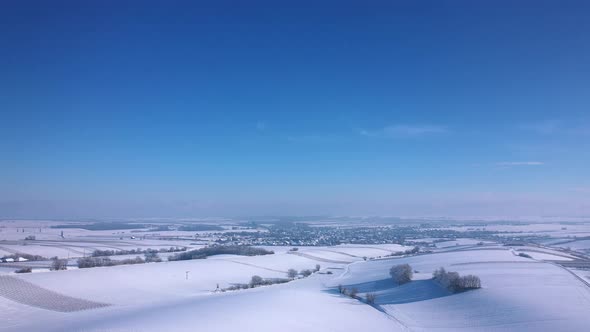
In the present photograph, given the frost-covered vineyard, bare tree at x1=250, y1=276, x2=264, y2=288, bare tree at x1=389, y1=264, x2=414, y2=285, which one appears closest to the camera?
the frost-covered vineyard

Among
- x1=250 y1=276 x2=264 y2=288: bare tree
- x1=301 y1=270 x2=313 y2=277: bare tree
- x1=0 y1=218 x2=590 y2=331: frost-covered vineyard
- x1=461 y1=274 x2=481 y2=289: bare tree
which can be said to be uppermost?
x1=461 y1=274 x2=481 y2=289: bare tree

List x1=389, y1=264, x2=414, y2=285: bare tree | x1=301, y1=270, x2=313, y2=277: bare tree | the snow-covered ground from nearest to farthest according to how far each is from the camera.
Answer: the snow-covered ground → x1=389, y1=264, x2=414, y2=285: bare tree → x1=301, y1=270, x2=313, y2=277: bare tree

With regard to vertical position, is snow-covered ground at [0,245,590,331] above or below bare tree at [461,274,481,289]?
below

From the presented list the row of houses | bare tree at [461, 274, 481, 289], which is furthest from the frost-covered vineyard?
the row of houses

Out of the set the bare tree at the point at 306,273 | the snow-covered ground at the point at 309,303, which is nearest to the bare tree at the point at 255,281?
the snow-covered ground at the point at 309,303

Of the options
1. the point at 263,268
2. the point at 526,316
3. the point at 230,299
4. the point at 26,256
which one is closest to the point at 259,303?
the point at 230,299

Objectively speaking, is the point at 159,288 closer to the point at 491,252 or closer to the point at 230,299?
the point at 230,299

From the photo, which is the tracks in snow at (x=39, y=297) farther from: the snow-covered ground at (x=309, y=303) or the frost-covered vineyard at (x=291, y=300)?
the snow-covered ground at (x=309, y=303)

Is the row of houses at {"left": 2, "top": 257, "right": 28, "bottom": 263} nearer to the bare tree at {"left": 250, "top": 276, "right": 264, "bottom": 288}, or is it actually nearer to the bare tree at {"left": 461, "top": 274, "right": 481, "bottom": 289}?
the bare tree at {"left": 250, "top": 276, "right": 264, "bottom": 288}

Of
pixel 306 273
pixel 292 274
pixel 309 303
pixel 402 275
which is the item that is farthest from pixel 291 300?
pixel 306 273

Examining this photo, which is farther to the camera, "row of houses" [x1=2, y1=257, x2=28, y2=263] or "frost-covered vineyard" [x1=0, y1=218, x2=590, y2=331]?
"row of houses" [x1=2, y1=257, x2=28, y2=263]

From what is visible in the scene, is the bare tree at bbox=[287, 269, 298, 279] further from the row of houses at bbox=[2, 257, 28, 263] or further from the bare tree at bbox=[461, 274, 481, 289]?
the row of houses at bbox=[2, 257, 28, 263]

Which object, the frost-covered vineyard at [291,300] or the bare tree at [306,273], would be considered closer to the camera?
the frost-covered vineyard at [291,300]
